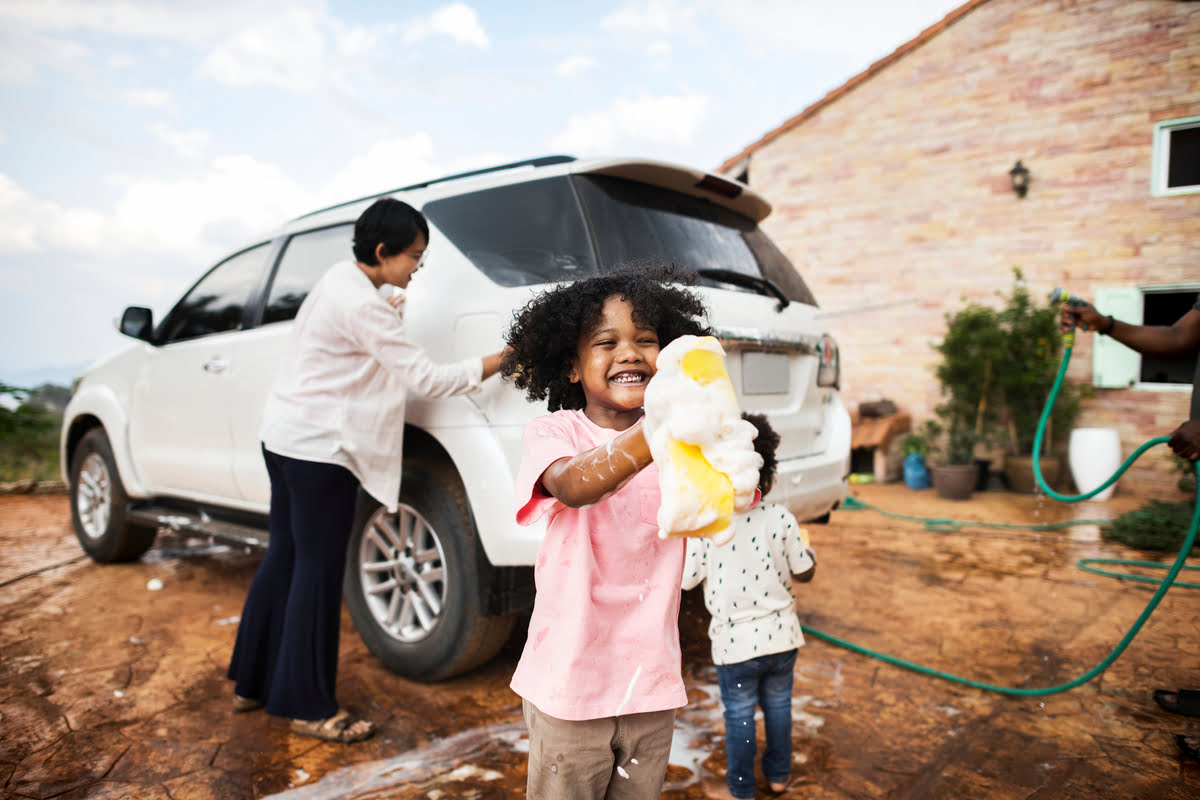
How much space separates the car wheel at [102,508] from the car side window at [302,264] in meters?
2.01

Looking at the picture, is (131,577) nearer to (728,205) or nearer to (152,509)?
(152,509)

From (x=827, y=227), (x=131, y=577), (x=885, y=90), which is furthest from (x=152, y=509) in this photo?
(x=885, y=90)

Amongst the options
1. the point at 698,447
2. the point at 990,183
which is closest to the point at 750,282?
the point at 698,447

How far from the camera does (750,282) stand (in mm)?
3012

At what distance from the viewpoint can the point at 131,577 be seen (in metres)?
4.68

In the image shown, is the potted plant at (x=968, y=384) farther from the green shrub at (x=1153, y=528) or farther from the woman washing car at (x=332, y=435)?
the woman washing car at (x=332, y=435)

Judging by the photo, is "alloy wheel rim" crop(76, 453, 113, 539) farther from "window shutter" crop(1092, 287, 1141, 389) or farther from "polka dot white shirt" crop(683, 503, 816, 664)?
"window shutter" crop(1092, 287, 1141, 389)

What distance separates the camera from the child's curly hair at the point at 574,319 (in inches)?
59.1

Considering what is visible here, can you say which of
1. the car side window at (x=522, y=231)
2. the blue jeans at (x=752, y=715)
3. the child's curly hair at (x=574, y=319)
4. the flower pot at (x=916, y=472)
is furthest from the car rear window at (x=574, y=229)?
A: the flower pot at (x=916, y=472)

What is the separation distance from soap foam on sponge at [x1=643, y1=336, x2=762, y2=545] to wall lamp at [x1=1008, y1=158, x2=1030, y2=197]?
8879 millimetres

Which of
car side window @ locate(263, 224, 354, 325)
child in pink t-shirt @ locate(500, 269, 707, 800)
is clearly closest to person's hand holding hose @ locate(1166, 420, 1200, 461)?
child in pink t-shirt @ locate(500, 269, 707, 800)

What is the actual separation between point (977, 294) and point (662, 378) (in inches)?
350

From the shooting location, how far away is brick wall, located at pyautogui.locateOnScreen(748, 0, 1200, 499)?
7695mm

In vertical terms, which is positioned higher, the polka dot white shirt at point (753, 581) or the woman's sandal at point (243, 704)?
the polka dot white shirt at point (753, 581)
